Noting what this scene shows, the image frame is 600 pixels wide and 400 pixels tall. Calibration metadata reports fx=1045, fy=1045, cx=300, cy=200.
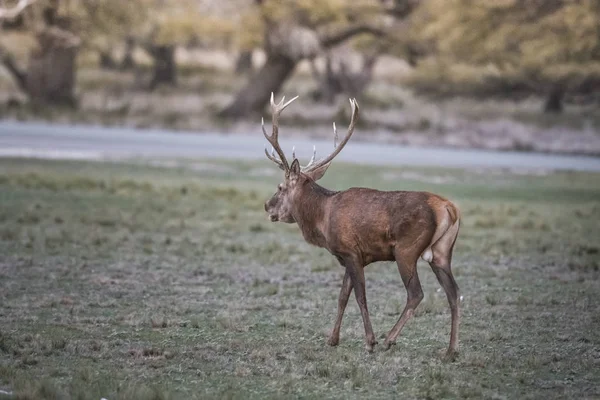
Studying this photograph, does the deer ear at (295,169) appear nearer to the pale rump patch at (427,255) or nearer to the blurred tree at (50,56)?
the pale rump patch at (427,255)

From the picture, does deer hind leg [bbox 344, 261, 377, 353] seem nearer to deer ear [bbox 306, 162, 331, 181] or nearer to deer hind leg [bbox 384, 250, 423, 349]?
deer hind leg [bbox 384, 250, 423, 349]

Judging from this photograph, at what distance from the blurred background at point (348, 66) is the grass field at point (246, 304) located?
45.7 feet

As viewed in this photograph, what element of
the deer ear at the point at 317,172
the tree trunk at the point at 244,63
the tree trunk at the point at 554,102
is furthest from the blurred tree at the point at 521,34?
the deer ear at the point at 317,172

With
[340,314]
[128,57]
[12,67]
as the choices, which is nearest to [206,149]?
[12,67]

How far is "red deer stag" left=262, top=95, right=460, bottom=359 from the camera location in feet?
27.5

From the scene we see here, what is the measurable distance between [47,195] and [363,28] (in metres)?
22.1

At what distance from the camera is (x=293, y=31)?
124 feet

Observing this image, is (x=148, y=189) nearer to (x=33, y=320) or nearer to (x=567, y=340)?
(x=33, y=320)

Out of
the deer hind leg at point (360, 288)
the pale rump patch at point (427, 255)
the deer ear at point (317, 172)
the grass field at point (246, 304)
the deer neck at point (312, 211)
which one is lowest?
the grass field at point (246, 304)

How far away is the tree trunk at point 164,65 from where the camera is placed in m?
50.8

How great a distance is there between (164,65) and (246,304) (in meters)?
41.4

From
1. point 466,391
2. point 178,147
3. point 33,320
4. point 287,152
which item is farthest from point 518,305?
point 178,147

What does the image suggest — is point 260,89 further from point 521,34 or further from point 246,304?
point 246,304

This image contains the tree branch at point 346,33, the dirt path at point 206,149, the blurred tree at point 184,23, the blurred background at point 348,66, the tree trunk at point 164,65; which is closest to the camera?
the dirt path at point 206,149
